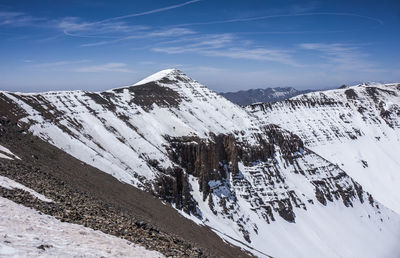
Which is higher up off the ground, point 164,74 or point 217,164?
point 164,74

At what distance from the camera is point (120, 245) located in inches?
486

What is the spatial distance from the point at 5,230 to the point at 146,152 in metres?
51.5

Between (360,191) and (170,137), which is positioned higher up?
(170,137)

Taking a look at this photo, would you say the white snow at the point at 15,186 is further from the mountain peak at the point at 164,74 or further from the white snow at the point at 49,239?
the mountain peak at the point at 164,74

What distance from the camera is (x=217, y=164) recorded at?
3147 inches

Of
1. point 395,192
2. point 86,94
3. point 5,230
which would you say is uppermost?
point 86,94

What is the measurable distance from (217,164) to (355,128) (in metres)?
98.6

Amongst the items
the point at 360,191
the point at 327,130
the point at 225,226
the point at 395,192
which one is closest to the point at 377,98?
the point at 327,130

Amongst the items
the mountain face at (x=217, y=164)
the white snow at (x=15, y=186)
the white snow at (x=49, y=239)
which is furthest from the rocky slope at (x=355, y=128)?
the white snow at (x=49, y=239)

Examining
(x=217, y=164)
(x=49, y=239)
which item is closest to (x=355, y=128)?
(x=217, y=164)

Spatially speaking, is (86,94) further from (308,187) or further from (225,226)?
(308,187)

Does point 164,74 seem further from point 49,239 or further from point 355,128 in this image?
point 49,239

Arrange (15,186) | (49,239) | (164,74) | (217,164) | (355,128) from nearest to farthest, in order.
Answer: (49,239) < (15,186) < (217,164) < (164,74) < (355,128)

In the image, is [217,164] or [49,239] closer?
[49,239]
